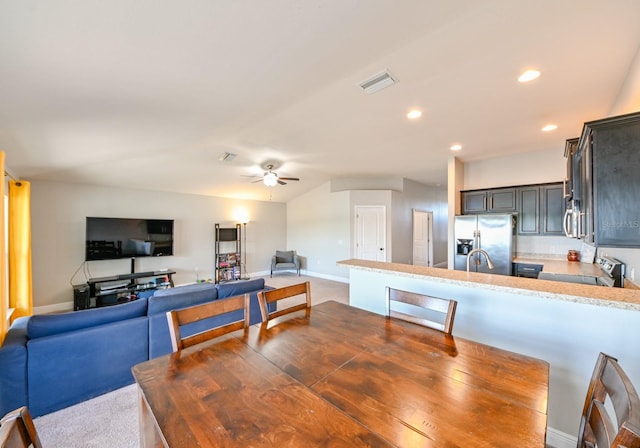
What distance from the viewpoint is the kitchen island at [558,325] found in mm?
1459

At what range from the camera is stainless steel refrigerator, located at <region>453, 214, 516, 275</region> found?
13.7 ft

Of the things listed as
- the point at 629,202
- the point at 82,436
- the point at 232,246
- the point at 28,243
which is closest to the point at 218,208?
the point at 232,246

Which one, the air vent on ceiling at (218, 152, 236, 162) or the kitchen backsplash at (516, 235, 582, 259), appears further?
the air vent on ceiling at (218, 152, 236, 162)

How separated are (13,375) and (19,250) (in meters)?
2.70

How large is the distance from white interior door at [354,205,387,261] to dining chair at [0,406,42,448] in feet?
21.1

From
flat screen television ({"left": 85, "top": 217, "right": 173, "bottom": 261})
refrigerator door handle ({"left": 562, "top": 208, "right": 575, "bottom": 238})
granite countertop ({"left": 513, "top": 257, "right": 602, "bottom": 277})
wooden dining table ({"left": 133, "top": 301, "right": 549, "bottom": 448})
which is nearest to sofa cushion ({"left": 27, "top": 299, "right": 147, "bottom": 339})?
wooden dining table ({"left": 133, "top": 301, "right": 549, "bottom": 448})

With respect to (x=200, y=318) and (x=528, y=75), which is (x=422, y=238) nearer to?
(x=528, y=75)

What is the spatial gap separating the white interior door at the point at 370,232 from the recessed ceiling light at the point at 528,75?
4.40m

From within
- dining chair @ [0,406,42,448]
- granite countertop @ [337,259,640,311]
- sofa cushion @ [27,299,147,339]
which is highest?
granite countertop @ [337,259,640,311]

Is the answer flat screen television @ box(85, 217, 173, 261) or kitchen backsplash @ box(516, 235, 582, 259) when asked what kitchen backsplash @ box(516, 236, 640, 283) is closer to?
kitchen backsplash @ box(516, 235, 582, 259)

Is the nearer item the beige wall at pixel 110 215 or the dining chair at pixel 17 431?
the dining chair at pixel 17 431

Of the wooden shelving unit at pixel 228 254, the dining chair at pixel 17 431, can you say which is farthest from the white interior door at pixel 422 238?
the dining chair at pixel 17 431

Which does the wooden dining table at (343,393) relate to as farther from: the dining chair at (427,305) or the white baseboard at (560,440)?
the white baseboard at (560,440)

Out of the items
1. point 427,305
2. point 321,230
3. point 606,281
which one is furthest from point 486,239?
point 321,230
